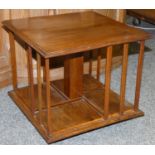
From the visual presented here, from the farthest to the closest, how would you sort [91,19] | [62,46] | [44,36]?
1. [91,19]
2. [44,36]
3. [62,46]

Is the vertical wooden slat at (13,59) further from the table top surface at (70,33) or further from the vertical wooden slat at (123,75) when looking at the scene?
the vertical wooden slat at (123,75)

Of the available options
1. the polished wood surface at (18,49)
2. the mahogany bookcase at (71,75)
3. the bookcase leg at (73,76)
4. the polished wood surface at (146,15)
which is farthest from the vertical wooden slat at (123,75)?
the polished wood surface at (146,15)

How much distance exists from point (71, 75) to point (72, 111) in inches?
6.9

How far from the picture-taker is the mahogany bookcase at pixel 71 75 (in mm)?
1388

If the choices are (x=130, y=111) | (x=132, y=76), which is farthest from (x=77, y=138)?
(x=132, y=76)

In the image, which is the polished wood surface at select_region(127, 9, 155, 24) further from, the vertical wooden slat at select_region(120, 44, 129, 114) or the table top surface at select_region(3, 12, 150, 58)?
the vertical wooden slat at select_region(120, 44, 129, 114)

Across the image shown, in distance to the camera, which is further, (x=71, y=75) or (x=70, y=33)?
(x=71, y=75)

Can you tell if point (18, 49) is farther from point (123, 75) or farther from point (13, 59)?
point (123, 75)

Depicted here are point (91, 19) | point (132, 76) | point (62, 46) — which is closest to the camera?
point (62, 46)

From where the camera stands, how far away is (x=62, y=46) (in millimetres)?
1325

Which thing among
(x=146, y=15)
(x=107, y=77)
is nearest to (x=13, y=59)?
(x=107, y=77)

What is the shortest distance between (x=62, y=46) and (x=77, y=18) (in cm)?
41

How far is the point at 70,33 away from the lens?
1.48m

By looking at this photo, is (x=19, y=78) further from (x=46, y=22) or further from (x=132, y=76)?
(x=132, y=76)
